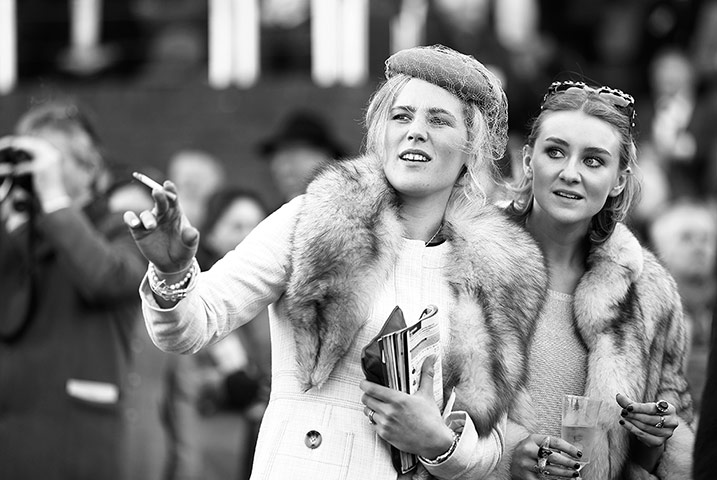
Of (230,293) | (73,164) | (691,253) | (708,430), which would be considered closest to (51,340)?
(73,164)

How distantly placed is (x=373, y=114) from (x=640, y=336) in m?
1.09

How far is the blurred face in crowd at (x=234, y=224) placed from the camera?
23.7 ft

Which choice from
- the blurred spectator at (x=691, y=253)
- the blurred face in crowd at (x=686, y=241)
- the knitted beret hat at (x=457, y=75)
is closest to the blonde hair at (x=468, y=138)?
the knitted beret hat at (x=457, y=75)

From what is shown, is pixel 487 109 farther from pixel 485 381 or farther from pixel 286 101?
pixel 286 101

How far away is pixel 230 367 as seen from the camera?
280 inches

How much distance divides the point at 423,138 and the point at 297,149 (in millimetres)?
4106

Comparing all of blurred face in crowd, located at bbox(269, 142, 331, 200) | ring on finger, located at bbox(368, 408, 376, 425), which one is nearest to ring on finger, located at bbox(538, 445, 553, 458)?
ring on finger, located at bbox(368, 408, 376, 425)

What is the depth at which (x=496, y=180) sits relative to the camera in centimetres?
424

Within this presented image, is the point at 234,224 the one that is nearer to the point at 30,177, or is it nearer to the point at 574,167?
the point at 30,177

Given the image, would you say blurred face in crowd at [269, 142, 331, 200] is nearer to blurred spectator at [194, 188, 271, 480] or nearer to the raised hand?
blurred spectator at [194, 188, 271, 480]

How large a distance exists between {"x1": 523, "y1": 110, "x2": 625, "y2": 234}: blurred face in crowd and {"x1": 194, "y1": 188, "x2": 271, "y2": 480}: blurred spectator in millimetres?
2957

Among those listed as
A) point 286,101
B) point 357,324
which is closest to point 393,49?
point 286,101

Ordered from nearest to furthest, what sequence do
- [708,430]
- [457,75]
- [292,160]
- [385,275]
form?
[708,430] < [385,275] < [457,75] < [292,160]

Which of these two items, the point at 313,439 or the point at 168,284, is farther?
the point at 313,439
